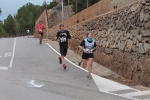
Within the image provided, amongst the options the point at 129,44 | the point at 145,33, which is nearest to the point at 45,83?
the point at 129,44

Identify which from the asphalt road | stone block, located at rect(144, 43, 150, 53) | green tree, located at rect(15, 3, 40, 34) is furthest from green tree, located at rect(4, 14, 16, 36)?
stone block, located at rect(144, 43, 150, 53)

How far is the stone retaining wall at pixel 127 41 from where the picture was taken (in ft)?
32.4

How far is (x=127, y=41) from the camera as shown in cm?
1141

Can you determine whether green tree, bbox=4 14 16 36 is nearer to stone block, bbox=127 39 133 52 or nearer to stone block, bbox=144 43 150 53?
stone block, bbox=127 39 133 52

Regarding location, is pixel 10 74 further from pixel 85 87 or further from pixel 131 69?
pixel 131 69

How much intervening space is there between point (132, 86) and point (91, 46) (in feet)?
7.15

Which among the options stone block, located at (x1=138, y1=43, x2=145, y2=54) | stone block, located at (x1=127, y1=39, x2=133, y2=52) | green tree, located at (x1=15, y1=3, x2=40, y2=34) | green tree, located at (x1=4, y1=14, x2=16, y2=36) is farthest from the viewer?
green tree, located at (x1=4, y1=14, x2=16, y2=36)

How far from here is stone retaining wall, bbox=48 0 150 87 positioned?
9867 millimetres

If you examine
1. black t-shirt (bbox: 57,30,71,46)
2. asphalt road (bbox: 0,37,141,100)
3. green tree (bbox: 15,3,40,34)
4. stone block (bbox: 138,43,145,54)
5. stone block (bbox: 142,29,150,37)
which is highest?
green tree (bbox: 15,3,40,34)

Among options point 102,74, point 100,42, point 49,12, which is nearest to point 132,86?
point 102,74

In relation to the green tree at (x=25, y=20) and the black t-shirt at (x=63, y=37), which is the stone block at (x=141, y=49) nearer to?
the black t-shirt at (x=63, y=37)

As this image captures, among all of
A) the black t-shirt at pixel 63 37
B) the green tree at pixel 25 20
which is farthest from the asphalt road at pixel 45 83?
the green tree at pixel 25 20

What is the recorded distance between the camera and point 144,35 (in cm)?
992

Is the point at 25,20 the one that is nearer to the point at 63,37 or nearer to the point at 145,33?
the point at 63,37
